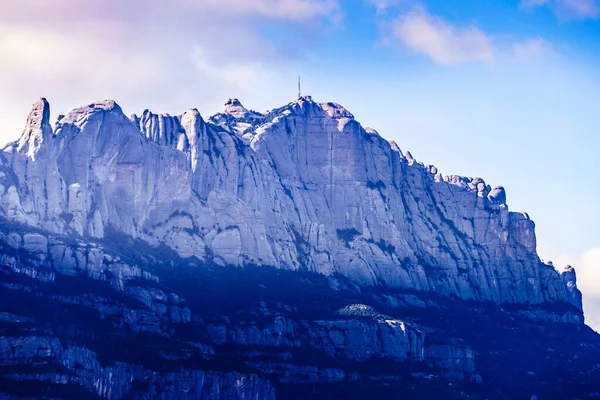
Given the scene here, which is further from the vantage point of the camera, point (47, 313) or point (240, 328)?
point (240, 328)

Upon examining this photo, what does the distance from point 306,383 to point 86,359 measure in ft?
98.3

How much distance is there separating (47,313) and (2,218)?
19.0 m

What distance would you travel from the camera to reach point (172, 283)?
199750 mm

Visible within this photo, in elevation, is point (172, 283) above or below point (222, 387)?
above

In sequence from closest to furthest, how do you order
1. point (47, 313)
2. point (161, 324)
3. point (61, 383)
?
point (61, 383) < point (47, 313) < point (161, 324)

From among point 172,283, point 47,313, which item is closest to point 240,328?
point 172,283

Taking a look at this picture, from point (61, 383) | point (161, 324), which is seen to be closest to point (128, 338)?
point (161, 324)

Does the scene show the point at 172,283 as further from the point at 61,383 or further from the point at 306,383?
the point at 61,383

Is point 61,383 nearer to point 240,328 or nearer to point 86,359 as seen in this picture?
point 86,359

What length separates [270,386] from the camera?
18650cm

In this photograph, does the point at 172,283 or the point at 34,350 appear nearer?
the point at 34,350

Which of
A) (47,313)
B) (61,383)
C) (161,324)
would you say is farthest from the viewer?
(161,324)

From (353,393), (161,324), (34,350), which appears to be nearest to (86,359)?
(34,350)

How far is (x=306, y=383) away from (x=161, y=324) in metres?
16.2
